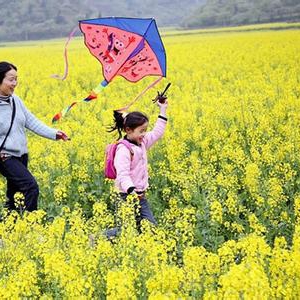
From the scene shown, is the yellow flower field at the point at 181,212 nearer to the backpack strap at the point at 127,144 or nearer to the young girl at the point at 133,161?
the young girl at the point at 133,161

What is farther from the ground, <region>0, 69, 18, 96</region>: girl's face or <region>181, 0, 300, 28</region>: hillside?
<region>0, 69, 18, 96</region>: girl's face

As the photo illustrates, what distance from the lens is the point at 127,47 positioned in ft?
18.5

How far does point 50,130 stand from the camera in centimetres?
565

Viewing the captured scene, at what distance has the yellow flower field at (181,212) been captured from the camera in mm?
3268

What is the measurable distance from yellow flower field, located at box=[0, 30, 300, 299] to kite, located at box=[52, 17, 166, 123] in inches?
47.1

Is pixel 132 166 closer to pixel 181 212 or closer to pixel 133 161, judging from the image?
pixel 133 161

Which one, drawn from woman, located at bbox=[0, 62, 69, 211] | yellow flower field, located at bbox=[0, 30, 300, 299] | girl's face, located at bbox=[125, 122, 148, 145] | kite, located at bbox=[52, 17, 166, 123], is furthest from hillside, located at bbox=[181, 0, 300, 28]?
girl's face, located at bbox=[125, 122, 148, 145]

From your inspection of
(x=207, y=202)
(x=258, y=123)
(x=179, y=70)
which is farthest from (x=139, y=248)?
(x=179, y=70)

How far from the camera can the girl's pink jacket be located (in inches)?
191

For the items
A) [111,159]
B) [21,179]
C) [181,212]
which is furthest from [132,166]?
[21,179]

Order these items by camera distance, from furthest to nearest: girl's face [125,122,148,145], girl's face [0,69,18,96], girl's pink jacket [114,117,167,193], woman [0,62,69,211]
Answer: woman [0,62,69,211] < girl's face [0,69,18,96] < girl's face [125,122,148,145] < girl's pink jacket [114,117,167,193]

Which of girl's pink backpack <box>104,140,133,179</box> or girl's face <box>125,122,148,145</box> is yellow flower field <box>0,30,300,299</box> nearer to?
girl's pink backpack <box>104,140,133,179</box>

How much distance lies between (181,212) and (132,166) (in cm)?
71

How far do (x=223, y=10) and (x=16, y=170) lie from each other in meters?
76.3
